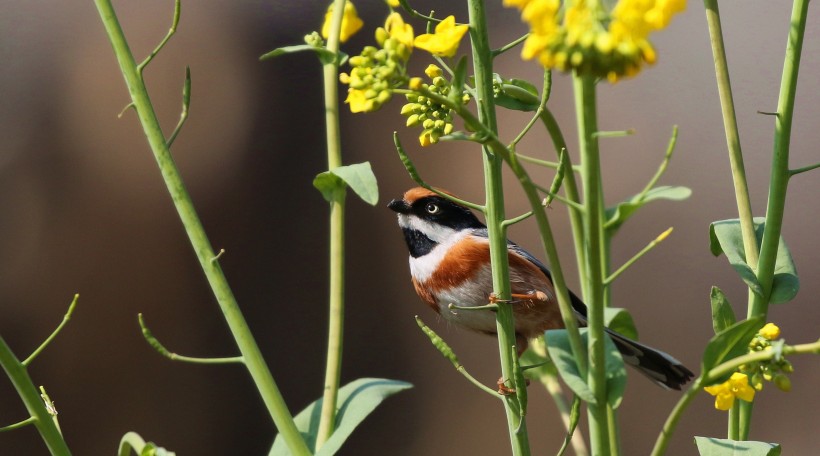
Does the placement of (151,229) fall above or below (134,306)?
above

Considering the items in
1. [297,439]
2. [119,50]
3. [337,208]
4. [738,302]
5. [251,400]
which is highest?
[119,50]

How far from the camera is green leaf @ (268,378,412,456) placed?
0.98 meters

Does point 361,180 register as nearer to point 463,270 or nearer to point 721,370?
point 721,370

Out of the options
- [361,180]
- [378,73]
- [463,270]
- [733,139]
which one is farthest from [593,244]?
[463,270]

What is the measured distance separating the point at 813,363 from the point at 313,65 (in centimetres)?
159

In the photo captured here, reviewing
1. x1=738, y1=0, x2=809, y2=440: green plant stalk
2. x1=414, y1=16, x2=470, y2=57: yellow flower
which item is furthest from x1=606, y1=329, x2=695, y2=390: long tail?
x1=414, y1=16, x2=470, y2=57: yellow flower

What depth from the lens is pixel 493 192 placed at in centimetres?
84

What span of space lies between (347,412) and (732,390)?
16.3 inches

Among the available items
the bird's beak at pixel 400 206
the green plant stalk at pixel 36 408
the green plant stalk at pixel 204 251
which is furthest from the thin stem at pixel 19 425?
the bird's beak at pixel 400 206

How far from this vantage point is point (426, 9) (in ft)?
8.54

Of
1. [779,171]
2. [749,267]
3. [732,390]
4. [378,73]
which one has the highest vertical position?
[378,73]

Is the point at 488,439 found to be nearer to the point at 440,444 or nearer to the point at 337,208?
the point at 440,444

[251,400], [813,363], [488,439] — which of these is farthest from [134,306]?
[813,363]

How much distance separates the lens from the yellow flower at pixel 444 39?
779 millimetres
